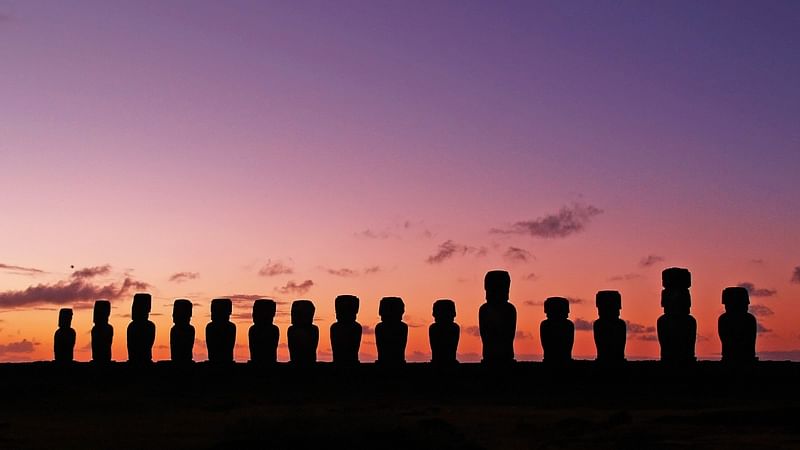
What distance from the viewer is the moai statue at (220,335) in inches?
1054

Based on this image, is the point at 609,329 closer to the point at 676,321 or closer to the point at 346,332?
the point at 676,321

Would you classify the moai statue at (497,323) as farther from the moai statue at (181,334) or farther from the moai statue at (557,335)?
the moai statue at (181,334)

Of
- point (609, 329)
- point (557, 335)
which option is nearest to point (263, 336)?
point (557, 335)

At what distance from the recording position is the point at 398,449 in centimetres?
1045

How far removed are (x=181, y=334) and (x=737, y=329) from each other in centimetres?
1418

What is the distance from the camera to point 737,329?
21203mm

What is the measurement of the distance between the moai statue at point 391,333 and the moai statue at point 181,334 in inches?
239

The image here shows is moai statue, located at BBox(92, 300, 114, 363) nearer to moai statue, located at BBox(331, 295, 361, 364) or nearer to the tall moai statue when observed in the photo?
the tall moai statue

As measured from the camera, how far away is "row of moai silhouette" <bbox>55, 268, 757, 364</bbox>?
70.7 ft

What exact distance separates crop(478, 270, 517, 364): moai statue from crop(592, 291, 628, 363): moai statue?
5.97 ft

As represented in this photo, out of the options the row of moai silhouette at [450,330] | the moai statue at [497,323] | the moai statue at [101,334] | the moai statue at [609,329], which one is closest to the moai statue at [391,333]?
the row of moai silhouette at [450,330]

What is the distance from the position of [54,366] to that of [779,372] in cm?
1835

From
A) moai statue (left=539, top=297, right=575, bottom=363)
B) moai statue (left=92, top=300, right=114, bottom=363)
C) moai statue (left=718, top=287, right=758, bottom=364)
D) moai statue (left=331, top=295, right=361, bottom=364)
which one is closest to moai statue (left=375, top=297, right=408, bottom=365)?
moai statue (left=331, top=295, right=361, bottom=364)

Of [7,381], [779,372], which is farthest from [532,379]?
[7,381]
